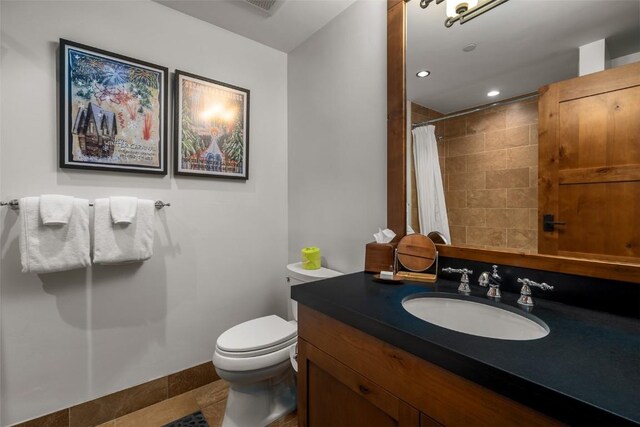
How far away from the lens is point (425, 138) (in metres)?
1.32

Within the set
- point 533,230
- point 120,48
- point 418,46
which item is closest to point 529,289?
point 533,230

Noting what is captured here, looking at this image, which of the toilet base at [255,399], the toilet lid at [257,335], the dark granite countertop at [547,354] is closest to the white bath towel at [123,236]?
the toilet lid at [257,335]

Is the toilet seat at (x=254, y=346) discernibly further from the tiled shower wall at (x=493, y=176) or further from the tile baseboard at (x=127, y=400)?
the tiled shower wall at (x=493, y=176)

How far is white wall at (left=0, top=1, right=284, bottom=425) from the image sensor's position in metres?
1.31

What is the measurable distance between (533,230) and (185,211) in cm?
175

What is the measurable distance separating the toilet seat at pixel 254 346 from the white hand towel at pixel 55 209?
915mm

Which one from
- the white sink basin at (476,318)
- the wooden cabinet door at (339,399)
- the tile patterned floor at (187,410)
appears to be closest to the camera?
the wooden cabinet door at (339,399)

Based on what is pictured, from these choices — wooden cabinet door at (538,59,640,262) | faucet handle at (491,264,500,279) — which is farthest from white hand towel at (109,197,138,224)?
wooden cabinet door at (538,59,640,262)

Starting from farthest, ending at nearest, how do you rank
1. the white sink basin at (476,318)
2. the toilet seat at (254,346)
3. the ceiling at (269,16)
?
the ceiling at (269,16), the toilet seat at (254,346), the white sink basin at (476,318)

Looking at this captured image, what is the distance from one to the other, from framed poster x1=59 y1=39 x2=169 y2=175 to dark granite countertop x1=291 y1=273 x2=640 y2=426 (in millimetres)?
1334

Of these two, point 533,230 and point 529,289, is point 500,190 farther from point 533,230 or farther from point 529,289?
point 529,289

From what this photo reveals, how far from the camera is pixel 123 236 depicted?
1460mm

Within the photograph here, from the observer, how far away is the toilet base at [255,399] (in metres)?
1.39

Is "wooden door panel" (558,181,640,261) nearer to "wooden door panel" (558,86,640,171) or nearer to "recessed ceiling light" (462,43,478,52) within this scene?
"wooden door panel" (558,86,640,171)
